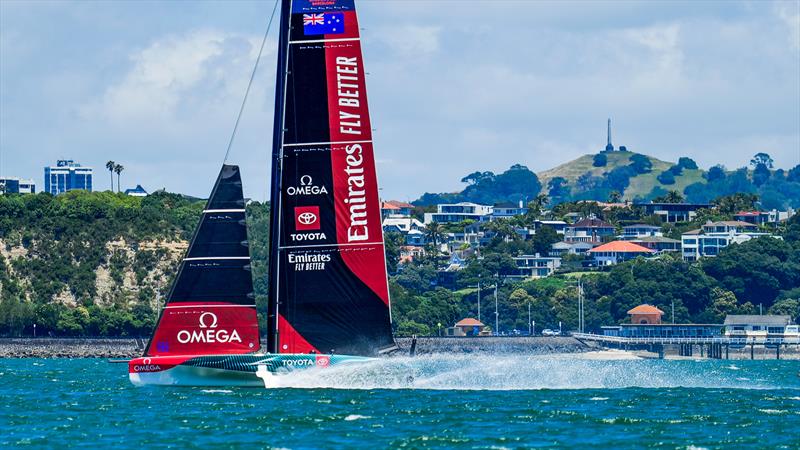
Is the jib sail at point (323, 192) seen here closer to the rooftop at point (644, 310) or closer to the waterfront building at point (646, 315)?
the waterfront building at point (646, 315)

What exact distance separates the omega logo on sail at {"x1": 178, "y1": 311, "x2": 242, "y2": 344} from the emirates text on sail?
21.0 ft

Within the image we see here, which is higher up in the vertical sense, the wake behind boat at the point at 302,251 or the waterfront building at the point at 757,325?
the wake behind boat at the point at 302,251

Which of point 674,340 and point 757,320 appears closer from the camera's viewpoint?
point 674,340

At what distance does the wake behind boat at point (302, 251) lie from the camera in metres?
49.8

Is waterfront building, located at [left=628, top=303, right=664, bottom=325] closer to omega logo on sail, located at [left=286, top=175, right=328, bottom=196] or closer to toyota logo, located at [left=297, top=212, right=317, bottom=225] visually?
toyota logo, located at [left=297, top=212, right=317, bottom=225]

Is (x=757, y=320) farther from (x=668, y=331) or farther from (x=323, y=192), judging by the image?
(x=323, y=192)

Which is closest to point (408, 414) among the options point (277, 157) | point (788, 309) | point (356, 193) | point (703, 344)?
point (356, 193)

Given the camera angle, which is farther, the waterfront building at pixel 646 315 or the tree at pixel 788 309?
the tree at pixel 788 309

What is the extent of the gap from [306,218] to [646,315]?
11937cm

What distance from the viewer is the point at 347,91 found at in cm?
4975

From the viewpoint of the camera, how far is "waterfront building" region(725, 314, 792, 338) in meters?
164

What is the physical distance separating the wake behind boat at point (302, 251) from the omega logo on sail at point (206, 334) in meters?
0.03

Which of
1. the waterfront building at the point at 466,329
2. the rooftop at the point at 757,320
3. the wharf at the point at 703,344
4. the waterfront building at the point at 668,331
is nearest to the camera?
the wharf at the point at 703,344

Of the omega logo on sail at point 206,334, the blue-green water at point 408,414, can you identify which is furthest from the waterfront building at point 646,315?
the omega logo on sail at point 206,334
